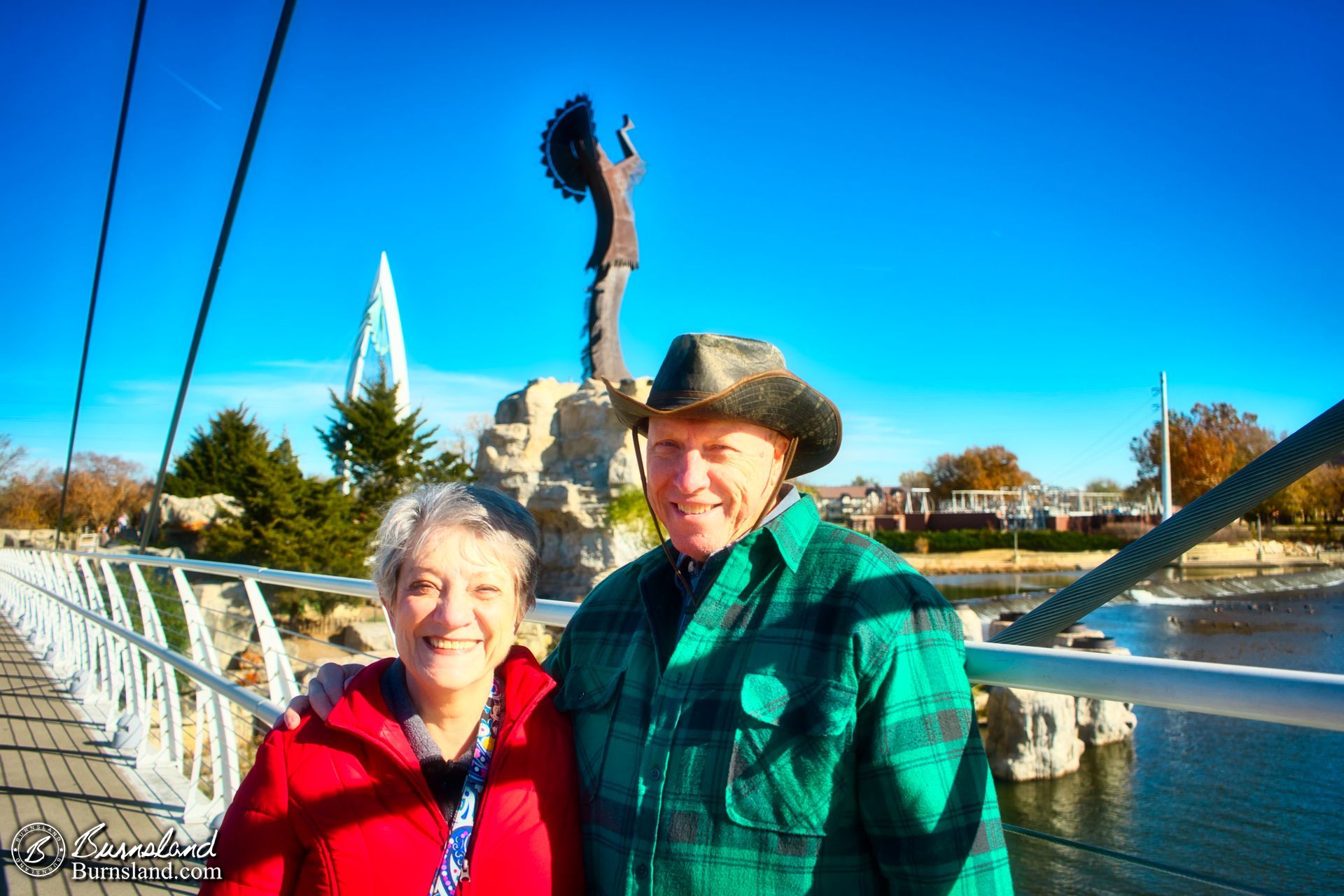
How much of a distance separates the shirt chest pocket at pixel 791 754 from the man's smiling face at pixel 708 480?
12.2 inches

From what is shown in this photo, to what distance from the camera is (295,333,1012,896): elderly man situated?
113cm

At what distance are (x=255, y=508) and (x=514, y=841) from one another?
1910 cm

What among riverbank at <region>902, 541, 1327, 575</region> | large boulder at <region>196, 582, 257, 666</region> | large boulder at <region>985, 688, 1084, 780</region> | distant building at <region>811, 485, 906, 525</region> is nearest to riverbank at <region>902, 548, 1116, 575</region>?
riverbank at <region>902, 541, 1327, 575</region>

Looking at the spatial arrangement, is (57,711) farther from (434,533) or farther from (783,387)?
(783,387)

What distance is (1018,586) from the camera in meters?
25.9

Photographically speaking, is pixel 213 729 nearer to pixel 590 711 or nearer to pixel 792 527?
pixel 590 711

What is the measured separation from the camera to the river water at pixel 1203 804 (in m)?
6.18

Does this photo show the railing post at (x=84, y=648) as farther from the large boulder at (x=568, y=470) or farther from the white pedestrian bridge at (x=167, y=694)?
the large boulder at (x=568, y=470)

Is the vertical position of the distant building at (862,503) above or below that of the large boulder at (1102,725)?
above

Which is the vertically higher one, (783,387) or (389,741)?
(783,387)

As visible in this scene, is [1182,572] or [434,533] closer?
[434,533]

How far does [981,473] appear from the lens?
5981 centimetres

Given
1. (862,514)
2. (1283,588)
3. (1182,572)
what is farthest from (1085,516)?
(1283,588)

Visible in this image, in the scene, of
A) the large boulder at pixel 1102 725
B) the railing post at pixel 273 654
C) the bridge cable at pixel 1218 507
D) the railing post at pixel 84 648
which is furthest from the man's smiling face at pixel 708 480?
the large boulder at pixel 1102 725
